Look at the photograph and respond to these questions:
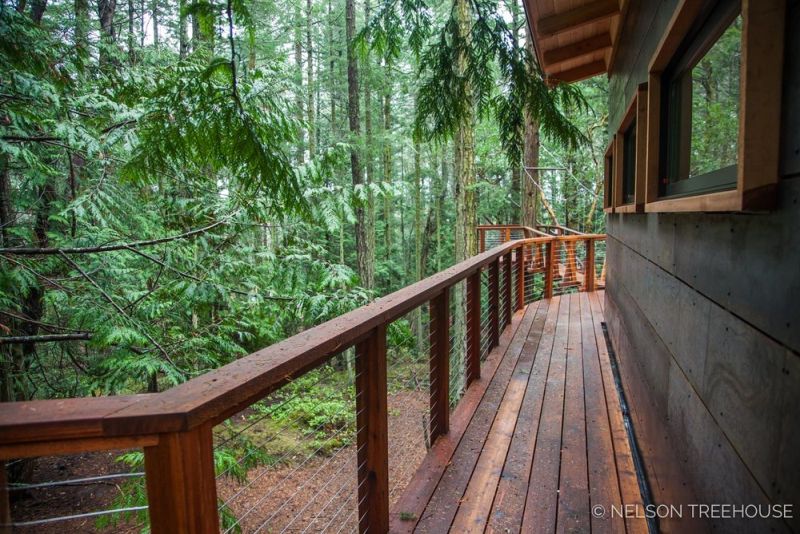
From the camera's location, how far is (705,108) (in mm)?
1745

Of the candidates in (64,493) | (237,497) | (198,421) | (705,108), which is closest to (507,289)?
(237,497)

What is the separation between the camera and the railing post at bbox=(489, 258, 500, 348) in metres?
4.77

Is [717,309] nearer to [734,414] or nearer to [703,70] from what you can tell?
[734,414]

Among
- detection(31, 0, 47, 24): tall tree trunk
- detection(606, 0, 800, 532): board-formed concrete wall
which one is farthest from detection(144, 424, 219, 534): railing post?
detection(31, 0, 47, 24): tall tree trunk

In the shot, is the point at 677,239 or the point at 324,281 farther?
the point at 324,281

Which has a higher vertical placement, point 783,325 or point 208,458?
point 783,325

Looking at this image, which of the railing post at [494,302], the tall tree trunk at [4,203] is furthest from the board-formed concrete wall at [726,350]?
the tall tree trunk at [4,203]

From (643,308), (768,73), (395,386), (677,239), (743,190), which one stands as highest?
(768,73)

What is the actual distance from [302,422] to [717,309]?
9.82 meters

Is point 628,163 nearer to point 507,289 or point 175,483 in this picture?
point 507,289

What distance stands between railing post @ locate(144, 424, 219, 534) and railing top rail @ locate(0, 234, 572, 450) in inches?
1.4

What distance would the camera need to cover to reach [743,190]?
106 cm

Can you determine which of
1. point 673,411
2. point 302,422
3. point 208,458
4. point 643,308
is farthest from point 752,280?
point 302,422

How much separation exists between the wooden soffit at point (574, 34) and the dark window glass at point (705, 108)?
91 centimetres
